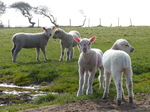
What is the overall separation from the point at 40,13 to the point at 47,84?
70932mm

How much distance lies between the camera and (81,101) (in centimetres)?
965

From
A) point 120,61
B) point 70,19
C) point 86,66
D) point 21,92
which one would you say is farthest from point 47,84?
point 70,19

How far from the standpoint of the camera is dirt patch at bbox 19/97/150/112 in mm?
8516

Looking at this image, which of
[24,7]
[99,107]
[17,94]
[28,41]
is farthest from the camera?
[24,7]

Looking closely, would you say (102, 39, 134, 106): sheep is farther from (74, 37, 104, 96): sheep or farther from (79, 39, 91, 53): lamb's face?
(74, 37, 104, 96): sheep

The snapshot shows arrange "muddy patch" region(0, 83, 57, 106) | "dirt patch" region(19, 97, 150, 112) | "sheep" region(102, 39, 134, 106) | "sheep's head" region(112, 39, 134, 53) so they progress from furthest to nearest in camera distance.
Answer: "muddy patch" region(0, 83, 57, 106) → "sheep's head" region(112, 39, 134, 53) → "sheep" region(102, 39, 134, 106) → "dirt patch" region(19, 97, 150, 112)

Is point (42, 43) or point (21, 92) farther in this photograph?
point (42, 43)

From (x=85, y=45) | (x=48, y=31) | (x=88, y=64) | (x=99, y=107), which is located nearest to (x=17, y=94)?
(x=88, y=64)

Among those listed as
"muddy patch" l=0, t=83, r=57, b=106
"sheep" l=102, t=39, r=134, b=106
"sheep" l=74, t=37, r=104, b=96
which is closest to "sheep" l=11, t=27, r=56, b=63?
"muddy patch" l=0, t=83, r=57, b=106

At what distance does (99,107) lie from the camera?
8852mm

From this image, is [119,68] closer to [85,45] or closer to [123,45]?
[85,45]

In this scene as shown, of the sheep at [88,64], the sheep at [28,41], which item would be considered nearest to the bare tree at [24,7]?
the sheep at [28,41]

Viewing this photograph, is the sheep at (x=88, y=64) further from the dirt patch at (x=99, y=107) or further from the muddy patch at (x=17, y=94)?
the muddy patch at (x=17, y=94)

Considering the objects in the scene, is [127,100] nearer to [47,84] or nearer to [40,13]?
[47,84]
